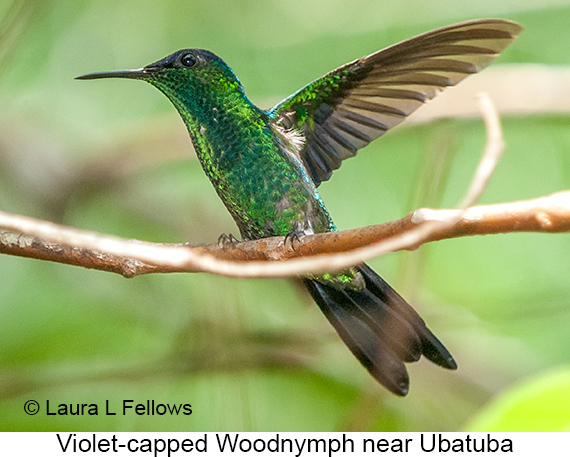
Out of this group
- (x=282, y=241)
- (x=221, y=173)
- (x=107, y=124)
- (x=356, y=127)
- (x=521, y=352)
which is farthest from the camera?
(x=107, y=124)

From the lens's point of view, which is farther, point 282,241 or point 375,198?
point 375,198

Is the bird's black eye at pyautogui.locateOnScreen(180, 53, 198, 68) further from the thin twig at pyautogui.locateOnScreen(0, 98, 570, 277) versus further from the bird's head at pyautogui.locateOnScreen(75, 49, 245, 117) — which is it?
the thin twig at pyautogui.locateOnScreen(0, 98, 570, 277)

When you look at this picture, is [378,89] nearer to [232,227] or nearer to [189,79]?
[189,79]

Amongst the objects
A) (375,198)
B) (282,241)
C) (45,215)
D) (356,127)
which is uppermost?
(375,198)

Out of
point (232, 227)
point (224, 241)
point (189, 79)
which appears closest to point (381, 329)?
point (224, 241)

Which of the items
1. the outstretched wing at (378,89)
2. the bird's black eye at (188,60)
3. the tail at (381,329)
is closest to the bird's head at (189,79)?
the bird's black eye at (188,60)
